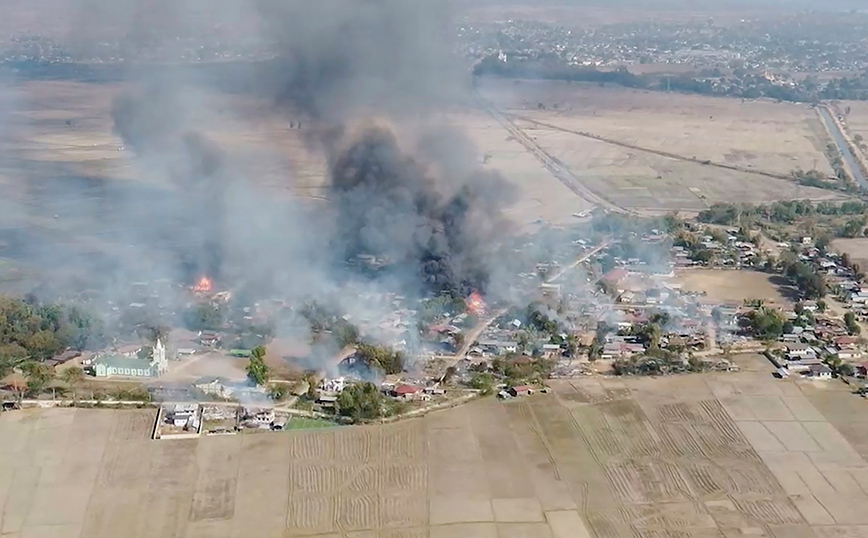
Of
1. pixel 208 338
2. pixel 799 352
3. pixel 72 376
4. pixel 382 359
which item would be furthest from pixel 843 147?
pixel 72 376

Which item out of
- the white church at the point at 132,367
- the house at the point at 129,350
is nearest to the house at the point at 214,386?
the white church at the point at 132,367

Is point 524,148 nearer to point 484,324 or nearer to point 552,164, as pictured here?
point 552,164

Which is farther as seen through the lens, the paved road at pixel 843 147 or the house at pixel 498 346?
the paved road at pixel 843 147

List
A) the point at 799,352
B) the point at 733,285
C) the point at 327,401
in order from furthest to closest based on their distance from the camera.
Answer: the point at 733,285
the point at 799,352
the point at 327,401

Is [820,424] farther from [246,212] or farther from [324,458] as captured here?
[246,212]

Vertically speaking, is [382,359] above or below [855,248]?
above

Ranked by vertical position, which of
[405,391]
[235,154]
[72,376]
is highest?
[235,154]

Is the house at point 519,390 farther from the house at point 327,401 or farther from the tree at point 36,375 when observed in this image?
the tree at point 36,375
